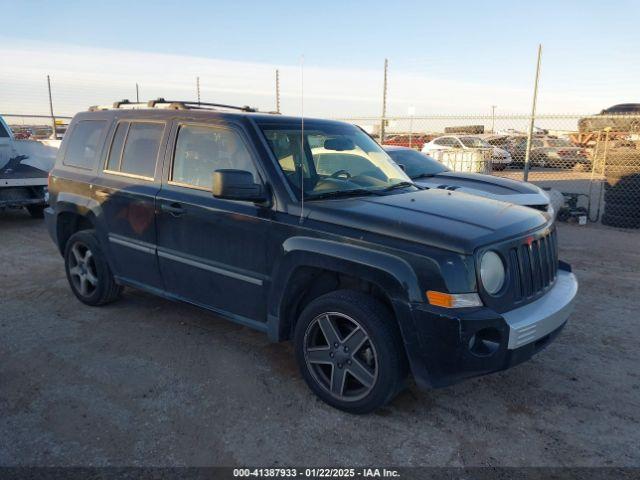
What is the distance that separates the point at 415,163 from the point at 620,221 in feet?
14.7

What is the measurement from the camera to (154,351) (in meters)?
4.23

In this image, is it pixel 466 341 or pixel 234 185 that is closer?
pixel 466 341

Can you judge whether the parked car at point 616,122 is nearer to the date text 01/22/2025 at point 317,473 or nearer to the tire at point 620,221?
the tire at point 620,221

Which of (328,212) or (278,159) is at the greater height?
(278,159)

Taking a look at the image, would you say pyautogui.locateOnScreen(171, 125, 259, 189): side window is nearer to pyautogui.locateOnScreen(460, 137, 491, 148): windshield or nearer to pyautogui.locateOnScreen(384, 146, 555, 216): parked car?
pyautogui.locateOnScreen(384, 146, 555, 216): parked car

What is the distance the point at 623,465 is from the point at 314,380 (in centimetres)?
184

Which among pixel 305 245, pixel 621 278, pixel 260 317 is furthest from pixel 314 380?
pixel 621 278

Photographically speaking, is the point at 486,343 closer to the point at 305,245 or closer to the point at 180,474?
the point at 305,245

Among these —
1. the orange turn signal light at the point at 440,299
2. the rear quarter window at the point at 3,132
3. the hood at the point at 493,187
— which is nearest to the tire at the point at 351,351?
the orange turn signal light at the point at 440,299

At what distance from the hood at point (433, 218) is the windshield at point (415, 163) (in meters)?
4.15

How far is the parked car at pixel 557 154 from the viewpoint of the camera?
18297mm

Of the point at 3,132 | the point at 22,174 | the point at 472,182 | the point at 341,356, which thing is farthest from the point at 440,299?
the point at 3,132

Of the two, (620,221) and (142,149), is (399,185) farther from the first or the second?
(620,221)

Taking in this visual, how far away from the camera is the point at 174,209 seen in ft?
13.3
